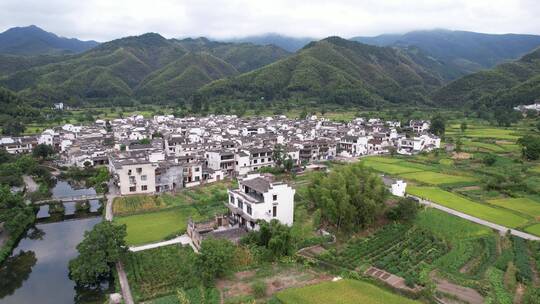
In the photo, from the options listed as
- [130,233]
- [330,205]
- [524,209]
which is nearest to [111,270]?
[130,233]

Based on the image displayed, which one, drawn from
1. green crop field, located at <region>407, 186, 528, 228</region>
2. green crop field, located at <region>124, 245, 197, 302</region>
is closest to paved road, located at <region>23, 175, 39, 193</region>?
green crop field, located at <region>124, 245, 197, 302</region>

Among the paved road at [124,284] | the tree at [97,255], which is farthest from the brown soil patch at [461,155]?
the paved road at [124,284]

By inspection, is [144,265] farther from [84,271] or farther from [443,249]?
[443,249]

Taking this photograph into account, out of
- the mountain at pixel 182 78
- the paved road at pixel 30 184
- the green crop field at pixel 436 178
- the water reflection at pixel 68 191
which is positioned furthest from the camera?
the mountain at pixel 182 78

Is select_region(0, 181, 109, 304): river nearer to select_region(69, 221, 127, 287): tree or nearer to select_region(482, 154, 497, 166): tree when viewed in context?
select_region(69, 221, 127, 287): tree

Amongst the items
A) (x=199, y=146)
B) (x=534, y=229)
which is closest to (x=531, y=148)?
(x=534, y=229)

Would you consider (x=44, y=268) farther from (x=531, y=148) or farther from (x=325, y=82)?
(x=325, y=82)

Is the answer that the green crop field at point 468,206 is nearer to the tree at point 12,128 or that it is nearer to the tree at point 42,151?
the tree at point 42,151
